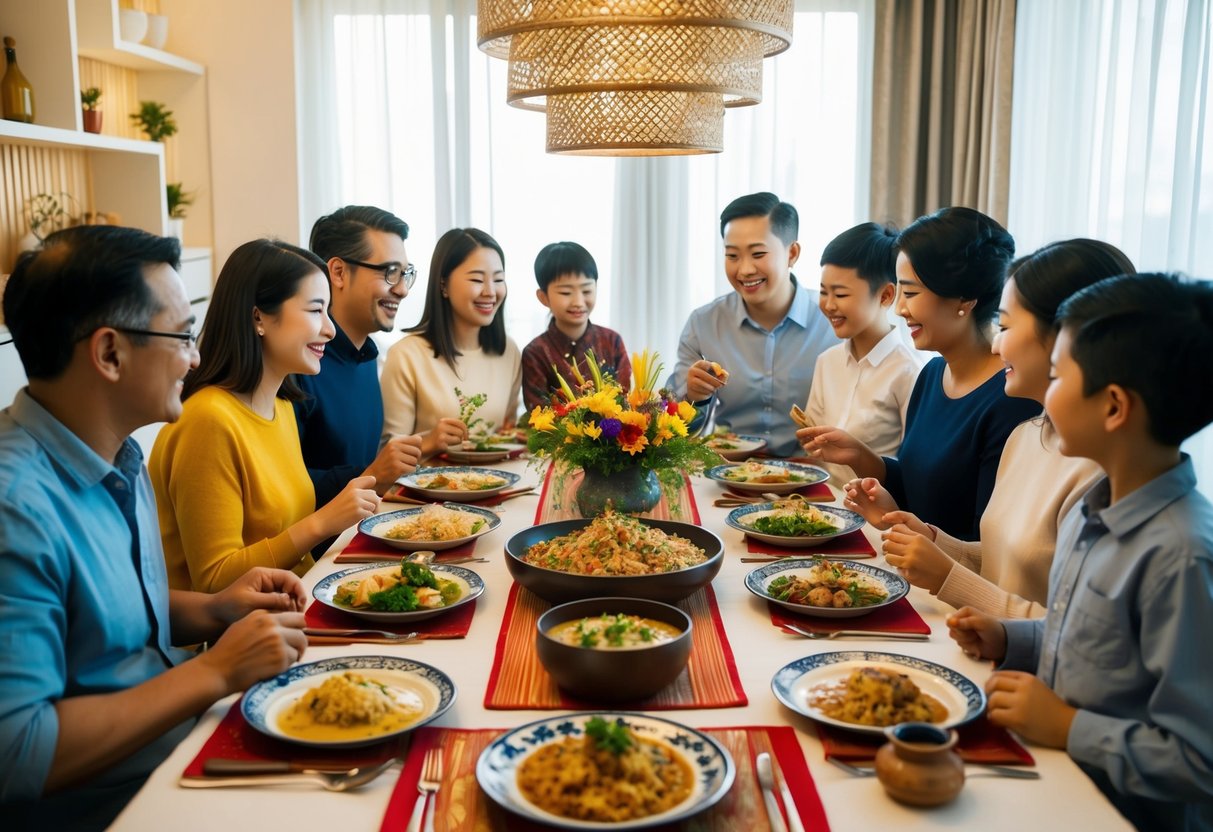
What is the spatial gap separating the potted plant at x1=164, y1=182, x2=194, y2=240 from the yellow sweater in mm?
2912

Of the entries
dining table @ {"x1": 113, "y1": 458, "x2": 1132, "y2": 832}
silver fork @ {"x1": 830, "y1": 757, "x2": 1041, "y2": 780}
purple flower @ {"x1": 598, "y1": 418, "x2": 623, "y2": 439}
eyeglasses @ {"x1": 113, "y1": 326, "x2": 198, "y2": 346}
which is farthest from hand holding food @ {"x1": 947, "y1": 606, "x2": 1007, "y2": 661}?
eyeglasses @ {"x1": 113, "y1": 326, "x2": 198, "y2": 346}

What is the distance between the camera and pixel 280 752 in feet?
4.24

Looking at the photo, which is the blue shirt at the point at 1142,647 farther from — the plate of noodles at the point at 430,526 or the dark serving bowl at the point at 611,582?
the plate of noodles at the point at 430,526

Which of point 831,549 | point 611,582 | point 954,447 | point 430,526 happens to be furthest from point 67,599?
point 954,447

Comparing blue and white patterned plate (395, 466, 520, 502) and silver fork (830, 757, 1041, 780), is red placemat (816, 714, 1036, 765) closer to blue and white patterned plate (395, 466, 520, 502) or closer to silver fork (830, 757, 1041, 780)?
silver fork (830, 757, 1041, 780)

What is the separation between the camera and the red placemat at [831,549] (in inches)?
85.0

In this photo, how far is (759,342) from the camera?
3803 millimetres

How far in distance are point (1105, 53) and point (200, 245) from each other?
4.03m

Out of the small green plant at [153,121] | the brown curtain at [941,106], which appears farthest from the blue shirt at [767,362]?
the small green plant at [153,121]

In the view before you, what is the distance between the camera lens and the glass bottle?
370 cm

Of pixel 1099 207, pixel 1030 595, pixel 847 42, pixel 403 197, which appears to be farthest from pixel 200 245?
pixel 1030 595

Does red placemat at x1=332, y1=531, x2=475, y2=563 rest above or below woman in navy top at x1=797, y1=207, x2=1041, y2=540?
below

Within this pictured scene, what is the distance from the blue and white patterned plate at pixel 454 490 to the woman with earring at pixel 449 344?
1.95ft

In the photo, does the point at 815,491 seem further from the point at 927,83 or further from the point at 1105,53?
the point at 927,83
